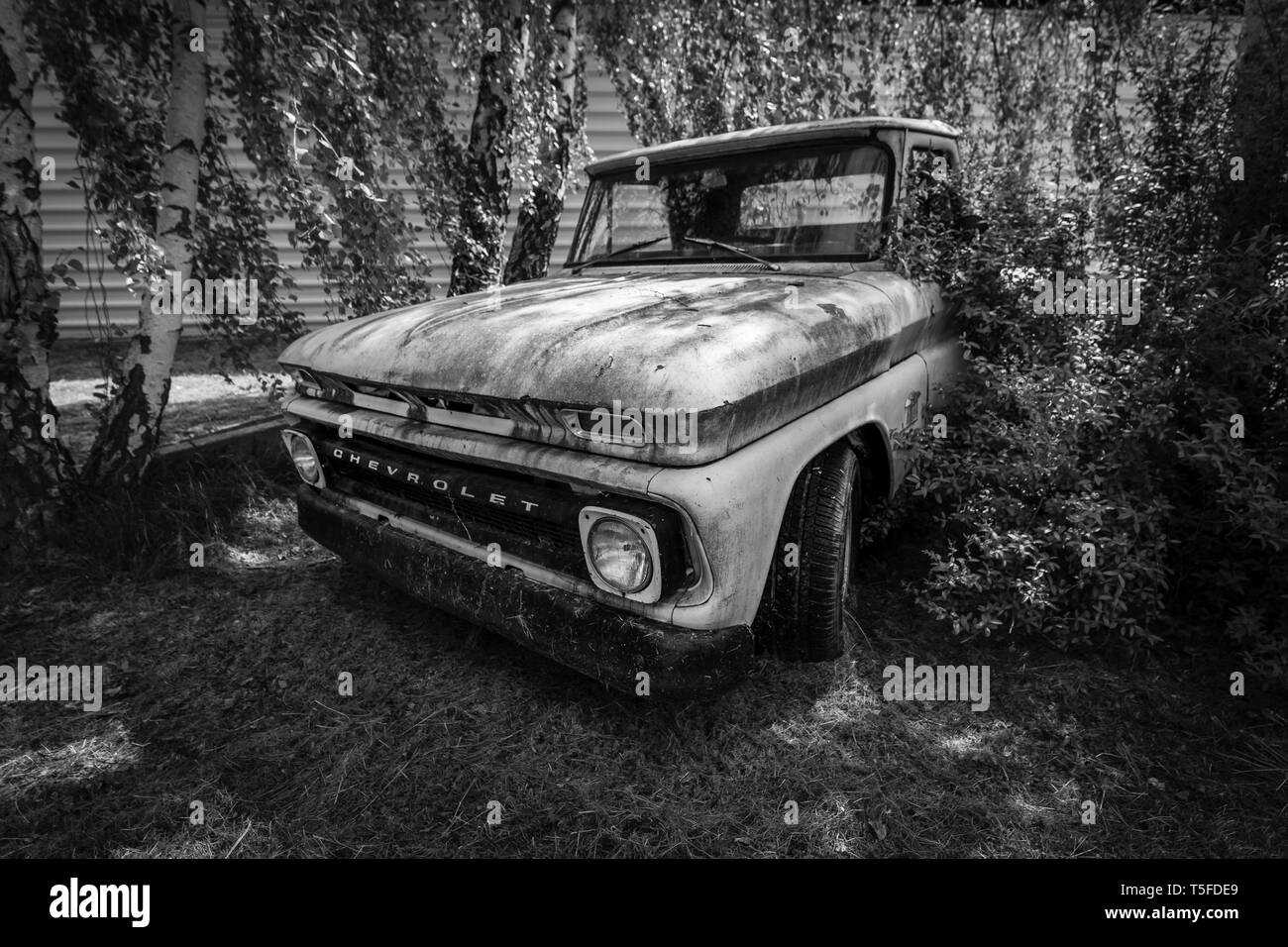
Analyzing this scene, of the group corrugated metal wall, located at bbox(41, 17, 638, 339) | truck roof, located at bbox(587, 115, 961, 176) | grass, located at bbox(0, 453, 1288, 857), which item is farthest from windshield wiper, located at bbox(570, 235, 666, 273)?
corrugated metal wall, located at bbox(41, 17, 638, 339)

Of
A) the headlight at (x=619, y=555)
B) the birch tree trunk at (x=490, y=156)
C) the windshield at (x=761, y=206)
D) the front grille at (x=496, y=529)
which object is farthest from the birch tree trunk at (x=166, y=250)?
the headlight at (x=619, y=555)

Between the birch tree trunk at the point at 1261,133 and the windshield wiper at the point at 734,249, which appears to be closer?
the windshield wiper at the point at 734,249

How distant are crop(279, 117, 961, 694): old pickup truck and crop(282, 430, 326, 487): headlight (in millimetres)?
12

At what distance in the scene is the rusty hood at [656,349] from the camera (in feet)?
5.69

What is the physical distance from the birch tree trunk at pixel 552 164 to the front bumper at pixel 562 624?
2.98 metres

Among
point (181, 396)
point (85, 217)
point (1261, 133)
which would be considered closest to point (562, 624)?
point (1261, 133)

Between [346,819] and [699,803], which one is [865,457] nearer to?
[699,803]

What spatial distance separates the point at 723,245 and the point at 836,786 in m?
1.93

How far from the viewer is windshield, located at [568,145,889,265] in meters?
2.81

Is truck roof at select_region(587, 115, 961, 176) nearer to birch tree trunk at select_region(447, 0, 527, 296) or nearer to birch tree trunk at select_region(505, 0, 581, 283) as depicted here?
birch tree trunk at select_region(447, 0, 527, 296)

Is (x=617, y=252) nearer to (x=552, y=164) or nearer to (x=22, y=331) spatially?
(x=552, y=164)

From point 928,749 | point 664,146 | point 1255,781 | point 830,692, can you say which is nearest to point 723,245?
point 664,146

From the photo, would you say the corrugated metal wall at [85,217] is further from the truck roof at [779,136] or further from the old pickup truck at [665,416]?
the old pickup truck at [665,416]
